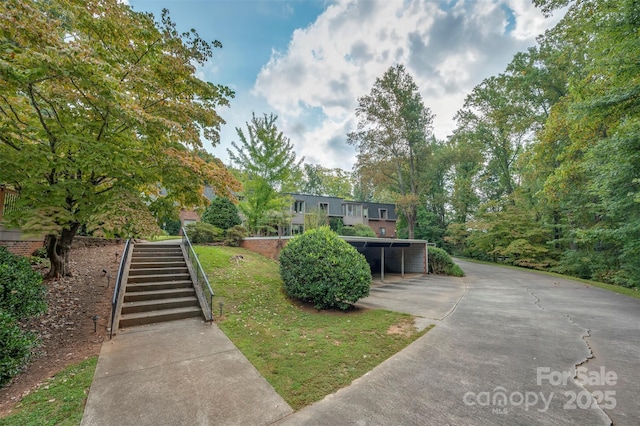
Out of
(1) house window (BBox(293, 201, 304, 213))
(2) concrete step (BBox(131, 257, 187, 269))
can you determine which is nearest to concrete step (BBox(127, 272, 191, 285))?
(2) concrete step (BBox(131, 257, 187, 269))

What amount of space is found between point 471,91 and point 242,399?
30.0 meters

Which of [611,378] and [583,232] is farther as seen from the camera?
[583,232]

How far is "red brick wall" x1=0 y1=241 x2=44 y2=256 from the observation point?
7.10 metres

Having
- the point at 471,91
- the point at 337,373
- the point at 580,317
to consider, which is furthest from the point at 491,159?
the point at 337,373

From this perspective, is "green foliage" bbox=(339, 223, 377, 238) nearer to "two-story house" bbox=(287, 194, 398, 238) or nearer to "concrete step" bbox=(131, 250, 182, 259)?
"two-story house" bbox=(287, 194, 398, 238)

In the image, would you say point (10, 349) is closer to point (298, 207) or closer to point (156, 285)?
point (156, 285)

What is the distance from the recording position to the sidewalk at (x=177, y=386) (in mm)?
2744

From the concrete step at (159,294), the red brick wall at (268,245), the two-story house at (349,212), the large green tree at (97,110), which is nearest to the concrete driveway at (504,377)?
the large green tree at (97,110)

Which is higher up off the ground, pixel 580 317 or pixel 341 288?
pixel 341 288

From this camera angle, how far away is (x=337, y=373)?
3.69m

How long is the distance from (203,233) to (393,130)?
18.0 meters

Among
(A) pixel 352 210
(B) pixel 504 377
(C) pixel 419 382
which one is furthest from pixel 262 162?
(A) pixel 352 210

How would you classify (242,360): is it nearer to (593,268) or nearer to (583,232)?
(583,232)

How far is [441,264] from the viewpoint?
1781 cm
